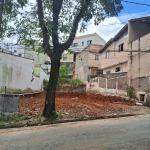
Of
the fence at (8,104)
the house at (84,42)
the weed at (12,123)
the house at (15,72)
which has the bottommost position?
the weed at (12,123)

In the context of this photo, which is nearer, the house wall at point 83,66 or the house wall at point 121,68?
the house wall at point 121,68

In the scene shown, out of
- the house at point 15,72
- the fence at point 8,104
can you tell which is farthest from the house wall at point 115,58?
the fence at point 8,104

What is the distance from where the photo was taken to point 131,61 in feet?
55.6

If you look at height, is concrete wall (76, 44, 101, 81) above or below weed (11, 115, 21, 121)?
above

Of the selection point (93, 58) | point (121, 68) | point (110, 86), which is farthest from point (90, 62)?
point (110, 86)

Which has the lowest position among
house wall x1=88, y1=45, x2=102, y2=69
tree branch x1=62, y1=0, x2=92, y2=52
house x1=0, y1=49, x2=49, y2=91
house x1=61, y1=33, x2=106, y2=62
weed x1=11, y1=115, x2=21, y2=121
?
weed x1=11, y1=115, x2=21, y2=121

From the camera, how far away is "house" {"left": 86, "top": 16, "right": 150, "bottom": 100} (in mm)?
14555

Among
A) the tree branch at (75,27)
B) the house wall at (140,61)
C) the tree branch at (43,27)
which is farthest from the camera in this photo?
the house wall at (140,61)

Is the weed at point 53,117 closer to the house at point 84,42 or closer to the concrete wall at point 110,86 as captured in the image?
the concrete wall at point 110,86

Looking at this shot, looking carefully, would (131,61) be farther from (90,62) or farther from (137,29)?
(90,62)

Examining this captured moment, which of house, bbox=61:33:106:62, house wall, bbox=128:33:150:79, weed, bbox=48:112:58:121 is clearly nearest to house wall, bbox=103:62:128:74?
house wall, bbox=128:33:150:79

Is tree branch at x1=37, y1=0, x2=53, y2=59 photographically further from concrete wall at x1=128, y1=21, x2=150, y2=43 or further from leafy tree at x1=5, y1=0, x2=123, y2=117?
concrete wall at x1=128, y1=21, x2=150, y2=43

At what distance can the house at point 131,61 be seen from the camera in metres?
14.6

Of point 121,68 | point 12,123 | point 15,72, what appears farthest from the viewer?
point 121,68
